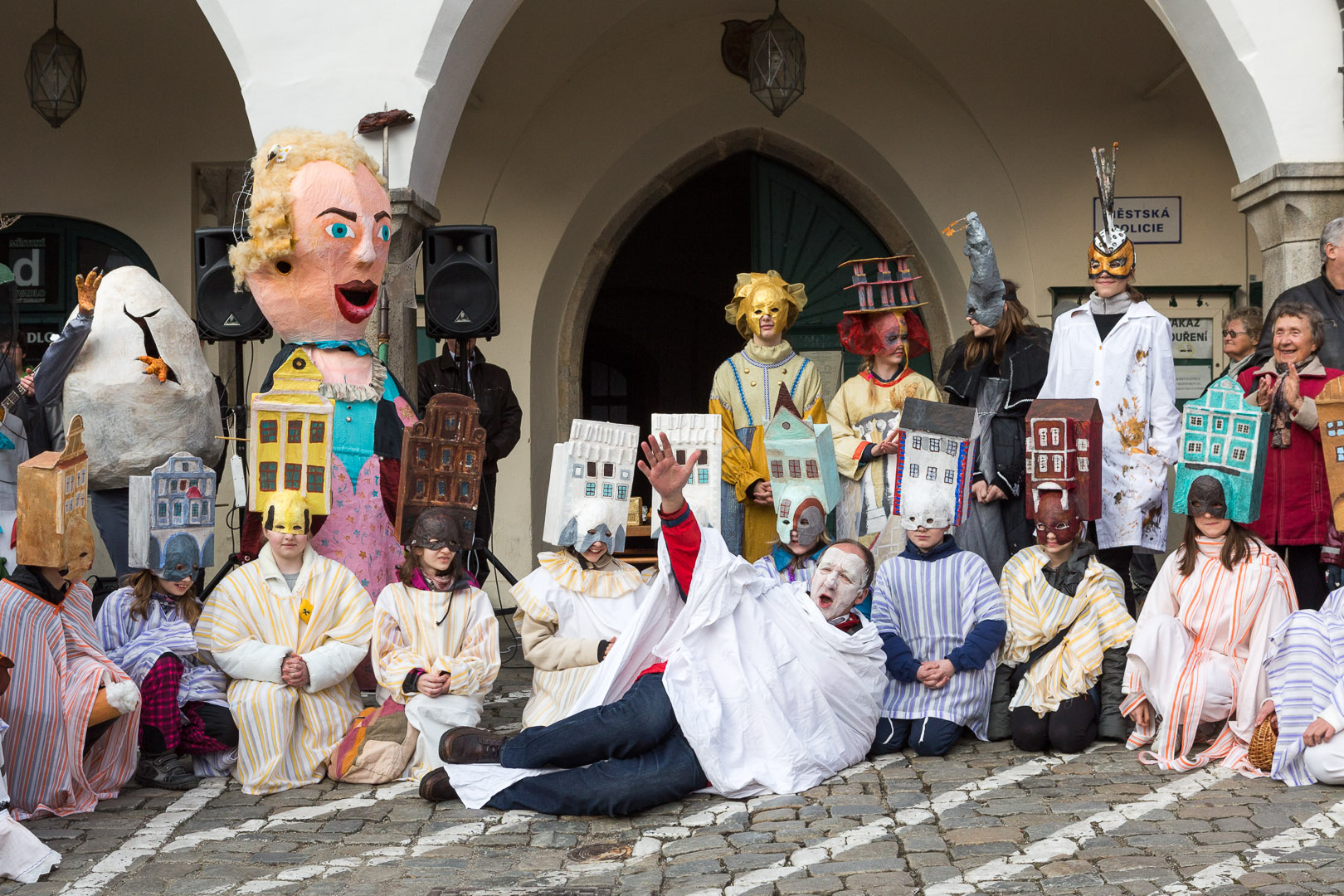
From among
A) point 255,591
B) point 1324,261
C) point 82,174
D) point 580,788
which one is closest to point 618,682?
point 580,788

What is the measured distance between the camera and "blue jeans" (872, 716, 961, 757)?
5.80 metres

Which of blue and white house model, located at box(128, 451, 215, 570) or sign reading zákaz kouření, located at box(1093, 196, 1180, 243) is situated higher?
sign reading zákaz kouření, located at box(1093, 196, 1180, 243)

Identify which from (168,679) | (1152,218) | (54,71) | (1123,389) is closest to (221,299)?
(168,679)

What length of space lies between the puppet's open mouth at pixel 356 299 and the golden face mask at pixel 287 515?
3.20 ft

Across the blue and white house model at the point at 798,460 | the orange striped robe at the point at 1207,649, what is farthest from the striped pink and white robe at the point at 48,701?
the orange striped robe at the point at 1207,649

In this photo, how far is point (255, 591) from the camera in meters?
5.87

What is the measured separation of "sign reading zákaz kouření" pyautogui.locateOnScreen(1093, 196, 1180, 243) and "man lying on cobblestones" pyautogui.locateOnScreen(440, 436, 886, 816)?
17.0ft

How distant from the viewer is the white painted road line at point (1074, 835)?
13.9 feet

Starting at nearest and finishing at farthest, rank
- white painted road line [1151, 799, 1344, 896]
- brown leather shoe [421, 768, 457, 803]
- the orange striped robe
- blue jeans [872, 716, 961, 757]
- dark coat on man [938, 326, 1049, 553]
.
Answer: white painted road line [1151, 799, 1344, 896], brown leather shoe [421, 768, 457, 803], the orange striped robe, blue jeans [872, 716, 961, 757], dark coat on man [938, 326, 1049, 553]

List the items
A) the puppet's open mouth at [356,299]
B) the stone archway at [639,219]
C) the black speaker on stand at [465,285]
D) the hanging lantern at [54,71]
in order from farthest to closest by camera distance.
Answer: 1. the stone archway at [639,219]
2. the hanging lantern at [54,71]
3. the black speaker on stand at [465,285]
4. the puppet's open mouth at [356,299]

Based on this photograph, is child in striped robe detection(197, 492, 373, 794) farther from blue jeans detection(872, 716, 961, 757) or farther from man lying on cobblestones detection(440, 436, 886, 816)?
blue jeans detection(872, 716, 961, 757)

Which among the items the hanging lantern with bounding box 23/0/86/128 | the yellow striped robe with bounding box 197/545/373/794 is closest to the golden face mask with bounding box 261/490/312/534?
the yellow striped robe with bounding box 197/545/373/794

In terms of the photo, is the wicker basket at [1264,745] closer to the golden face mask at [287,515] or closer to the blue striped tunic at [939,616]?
the blue striped tunic at [939,616]

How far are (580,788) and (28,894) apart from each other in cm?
174
